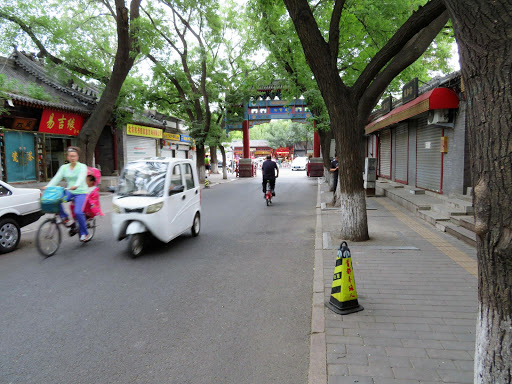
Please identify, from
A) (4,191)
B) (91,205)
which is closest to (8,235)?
(4,191)

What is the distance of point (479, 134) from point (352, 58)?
13620 mm

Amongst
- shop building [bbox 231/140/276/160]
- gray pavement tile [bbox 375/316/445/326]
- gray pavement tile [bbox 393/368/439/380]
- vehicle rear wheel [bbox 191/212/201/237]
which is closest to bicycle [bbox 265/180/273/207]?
vehicle rear wheel [bbox 191/212/201/237]

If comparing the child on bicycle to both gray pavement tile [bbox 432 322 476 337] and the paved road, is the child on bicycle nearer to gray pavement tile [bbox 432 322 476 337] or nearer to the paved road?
the paved road

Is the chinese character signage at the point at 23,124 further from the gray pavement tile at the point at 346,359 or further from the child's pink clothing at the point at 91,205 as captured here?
the gray pavement tile at the point at 346,359

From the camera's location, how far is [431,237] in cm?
744

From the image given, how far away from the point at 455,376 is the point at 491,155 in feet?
6.02

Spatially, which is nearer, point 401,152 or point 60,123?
point 60,123

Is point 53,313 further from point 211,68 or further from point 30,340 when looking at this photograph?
point 211,68

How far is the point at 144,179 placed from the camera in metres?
6.82

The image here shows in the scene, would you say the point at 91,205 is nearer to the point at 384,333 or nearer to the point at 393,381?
the point at 384,333

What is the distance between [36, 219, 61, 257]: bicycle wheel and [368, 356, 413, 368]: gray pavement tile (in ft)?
18.7

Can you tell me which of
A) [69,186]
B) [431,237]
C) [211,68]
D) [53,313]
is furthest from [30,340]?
[211,68]

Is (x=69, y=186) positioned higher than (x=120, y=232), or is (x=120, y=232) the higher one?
(x=69, y=186)

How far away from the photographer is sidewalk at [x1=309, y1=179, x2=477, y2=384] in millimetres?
2879
